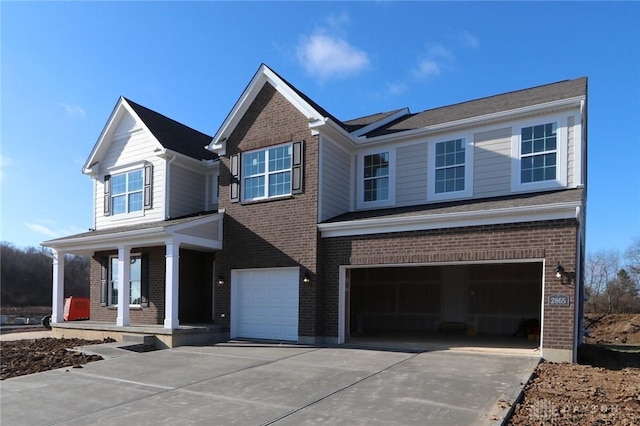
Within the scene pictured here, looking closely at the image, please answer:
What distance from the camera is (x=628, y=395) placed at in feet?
21.9

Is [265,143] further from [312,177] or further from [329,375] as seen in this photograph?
[329,375]

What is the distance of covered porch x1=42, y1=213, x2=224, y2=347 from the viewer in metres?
13.3

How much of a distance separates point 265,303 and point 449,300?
7.23 meters

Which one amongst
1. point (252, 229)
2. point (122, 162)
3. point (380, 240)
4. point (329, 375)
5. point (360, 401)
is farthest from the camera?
point (122, 162)

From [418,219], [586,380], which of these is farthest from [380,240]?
[586,380]

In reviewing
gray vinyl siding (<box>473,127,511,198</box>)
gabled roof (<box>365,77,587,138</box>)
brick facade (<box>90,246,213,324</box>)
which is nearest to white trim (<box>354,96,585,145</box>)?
gabled roof (<box>365,77,587,138</box>)

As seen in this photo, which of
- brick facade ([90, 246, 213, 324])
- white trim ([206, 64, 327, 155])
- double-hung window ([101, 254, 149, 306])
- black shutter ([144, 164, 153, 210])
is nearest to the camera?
white trim ([206, 64, 327, 155])

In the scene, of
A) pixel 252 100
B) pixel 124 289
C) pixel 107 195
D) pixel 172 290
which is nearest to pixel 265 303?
pixel 172 290

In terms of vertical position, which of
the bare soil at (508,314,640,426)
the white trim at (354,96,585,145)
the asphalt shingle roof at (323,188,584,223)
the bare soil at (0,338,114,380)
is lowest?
the bare soil at (0,338,114,380)

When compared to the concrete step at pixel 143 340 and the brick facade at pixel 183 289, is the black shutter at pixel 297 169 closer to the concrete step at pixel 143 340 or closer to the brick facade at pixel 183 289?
the brick facade at pixel 183 289

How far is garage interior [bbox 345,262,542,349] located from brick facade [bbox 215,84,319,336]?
9.90 feet

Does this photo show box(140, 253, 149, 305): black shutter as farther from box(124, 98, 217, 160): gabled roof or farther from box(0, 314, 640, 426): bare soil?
box(124, 98, 217, 160): gabled roof

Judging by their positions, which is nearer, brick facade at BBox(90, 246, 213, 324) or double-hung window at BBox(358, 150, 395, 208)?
double-hung window at BBox(358, 150, 395, 208)

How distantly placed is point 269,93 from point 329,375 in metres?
9.20
